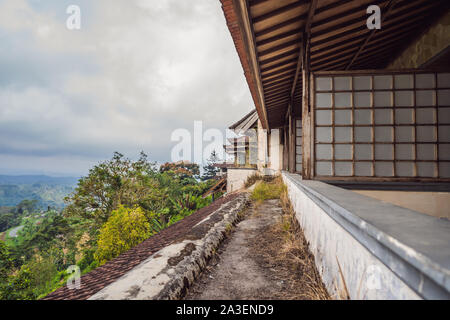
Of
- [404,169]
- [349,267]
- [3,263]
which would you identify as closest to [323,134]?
[404,169]

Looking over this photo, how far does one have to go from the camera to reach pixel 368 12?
126 inches

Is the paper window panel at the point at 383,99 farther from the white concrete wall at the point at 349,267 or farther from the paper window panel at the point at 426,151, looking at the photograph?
the white concrete wall at the point at 349,267

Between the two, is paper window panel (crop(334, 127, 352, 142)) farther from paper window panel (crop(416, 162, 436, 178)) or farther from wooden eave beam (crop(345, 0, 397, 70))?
wooden eave beam (crop(345, 0, 397, 70))

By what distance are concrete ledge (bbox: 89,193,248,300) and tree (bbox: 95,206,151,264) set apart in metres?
4.61

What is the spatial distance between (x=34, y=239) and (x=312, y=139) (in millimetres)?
31819

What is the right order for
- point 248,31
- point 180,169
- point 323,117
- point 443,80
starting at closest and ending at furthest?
1. point 248,31
2. point 443,80
3. point 323,117
4. point 180,169

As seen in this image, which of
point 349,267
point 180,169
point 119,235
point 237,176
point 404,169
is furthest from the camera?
point 180,169

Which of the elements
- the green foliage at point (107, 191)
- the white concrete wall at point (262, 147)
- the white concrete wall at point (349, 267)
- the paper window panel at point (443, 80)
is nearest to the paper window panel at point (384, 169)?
the paper window panel at point (443, 80)

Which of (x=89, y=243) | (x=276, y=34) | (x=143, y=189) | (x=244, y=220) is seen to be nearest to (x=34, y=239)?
(x=89, y=243)

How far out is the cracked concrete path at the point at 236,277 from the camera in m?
1.72

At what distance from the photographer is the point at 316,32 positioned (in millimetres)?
3410

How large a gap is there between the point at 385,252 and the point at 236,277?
1.44m

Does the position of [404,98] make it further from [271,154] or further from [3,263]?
[3,263]

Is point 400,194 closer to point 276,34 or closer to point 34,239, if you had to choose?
point 276,34
